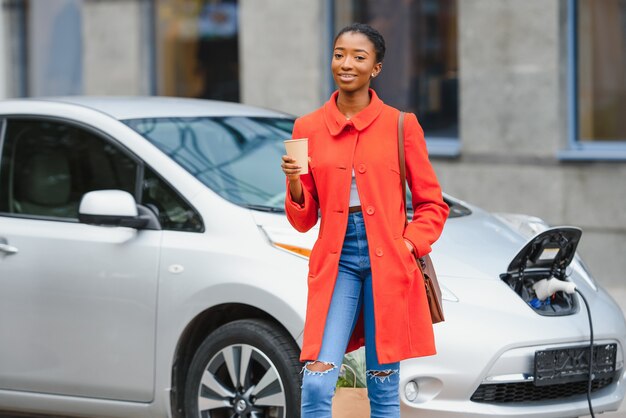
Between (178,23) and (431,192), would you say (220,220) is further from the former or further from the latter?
(178,23)

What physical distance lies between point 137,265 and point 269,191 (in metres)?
0.72

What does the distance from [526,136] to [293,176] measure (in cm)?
→ 712

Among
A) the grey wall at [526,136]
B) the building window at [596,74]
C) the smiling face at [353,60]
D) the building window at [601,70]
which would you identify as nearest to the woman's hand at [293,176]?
the smiling face at [353,60]

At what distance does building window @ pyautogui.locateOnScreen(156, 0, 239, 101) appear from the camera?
45.2 feet

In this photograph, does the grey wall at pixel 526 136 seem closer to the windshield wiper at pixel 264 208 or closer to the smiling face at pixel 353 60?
the windshield wiper at pixel 264 208

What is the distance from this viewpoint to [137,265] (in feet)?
19.7

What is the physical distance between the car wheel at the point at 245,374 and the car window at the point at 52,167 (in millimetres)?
1084

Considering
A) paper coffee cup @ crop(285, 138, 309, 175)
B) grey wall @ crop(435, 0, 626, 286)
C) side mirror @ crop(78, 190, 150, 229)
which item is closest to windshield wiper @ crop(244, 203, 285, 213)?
side mirror @ crop(78, 190, 150, 229)

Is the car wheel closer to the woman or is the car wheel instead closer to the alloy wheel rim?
the alloy wheel rim

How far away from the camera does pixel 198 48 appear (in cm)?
1414

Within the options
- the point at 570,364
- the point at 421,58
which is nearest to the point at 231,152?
the point at 570,364

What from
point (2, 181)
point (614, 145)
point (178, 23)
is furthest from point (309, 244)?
point (178, 23)

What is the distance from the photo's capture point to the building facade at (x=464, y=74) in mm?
11125

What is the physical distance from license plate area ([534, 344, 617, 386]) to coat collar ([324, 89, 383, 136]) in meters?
1.49
